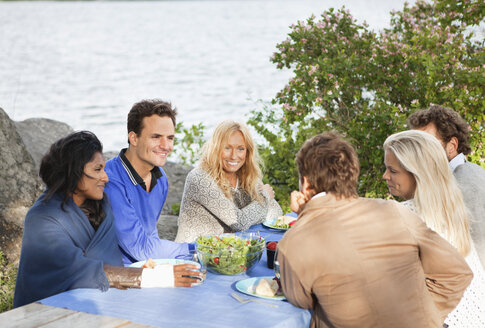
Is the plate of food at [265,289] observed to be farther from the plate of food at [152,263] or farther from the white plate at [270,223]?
the white plate at [270,223]

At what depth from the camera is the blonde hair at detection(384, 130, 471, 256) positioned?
2799mm

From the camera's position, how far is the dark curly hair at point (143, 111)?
153 inches

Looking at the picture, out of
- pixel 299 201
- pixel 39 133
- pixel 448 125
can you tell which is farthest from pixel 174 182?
pixel 299 201

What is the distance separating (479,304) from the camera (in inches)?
114

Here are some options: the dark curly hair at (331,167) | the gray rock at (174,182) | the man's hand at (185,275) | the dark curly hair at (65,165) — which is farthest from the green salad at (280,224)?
the gray rock at (174,182)

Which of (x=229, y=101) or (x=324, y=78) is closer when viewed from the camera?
(x=324, y=78)

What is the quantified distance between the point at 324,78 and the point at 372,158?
3.24 ft

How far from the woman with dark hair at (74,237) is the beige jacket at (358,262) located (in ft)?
2.24

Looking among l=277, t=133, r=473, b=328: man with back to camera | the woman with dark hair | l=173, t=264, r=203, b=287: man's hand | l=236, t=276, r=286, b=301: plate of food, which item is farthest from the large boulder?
l=277, t=133, r=473, b=328: man with back to camera

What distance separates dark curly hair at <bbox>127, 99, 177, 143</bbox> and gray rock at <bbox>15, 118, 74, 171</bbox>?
2971 millimetres

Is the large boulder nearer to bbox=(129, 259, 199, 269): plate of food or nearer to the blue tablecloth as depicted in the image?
bbox=(129, 259, 199, 269): plate of food

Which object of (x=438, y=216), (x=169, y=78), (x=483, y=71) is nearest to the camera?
(x=438, y=216)

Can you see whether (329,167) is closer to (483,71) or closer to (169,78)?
(483,71)

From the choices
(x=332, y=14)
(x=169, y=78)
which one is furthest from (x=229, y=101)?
(x=332, y=14)
